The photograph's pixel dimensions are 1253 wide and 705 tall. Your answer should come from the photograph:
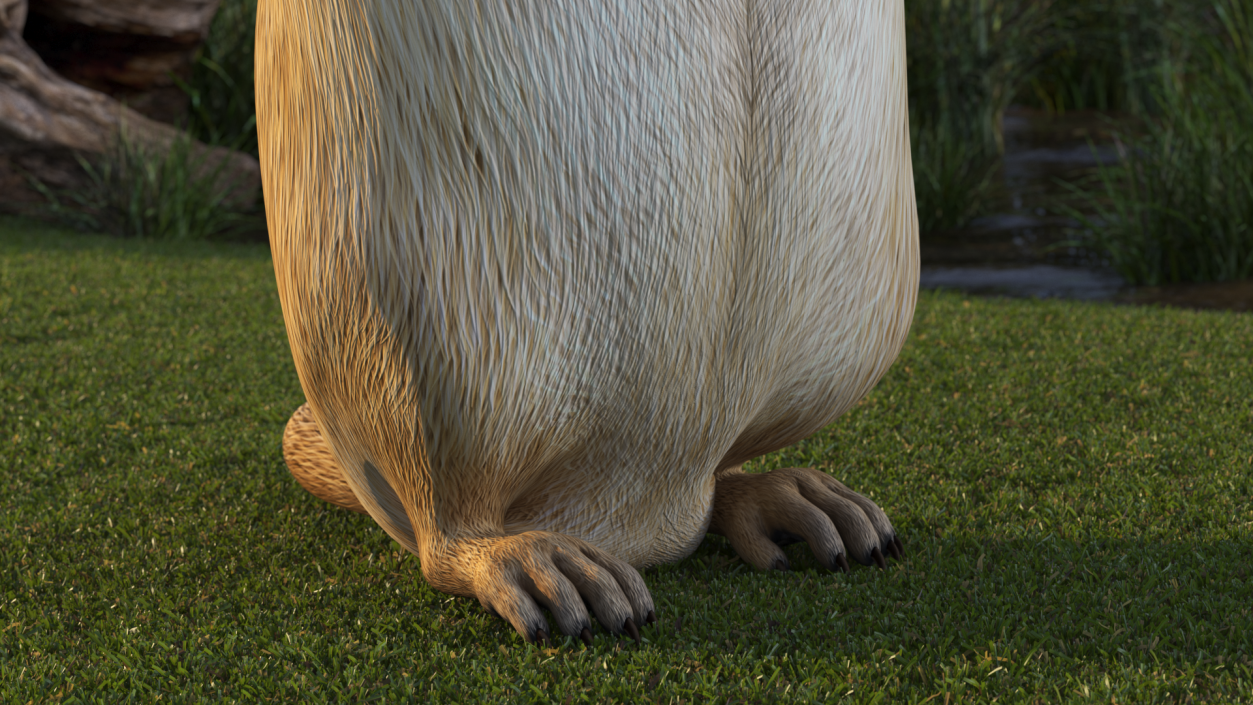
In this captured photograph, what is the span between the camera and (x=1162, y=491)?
5.82 feet

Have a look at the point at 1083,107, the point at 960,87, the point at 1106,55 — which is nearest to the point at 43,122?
the point at 960,87

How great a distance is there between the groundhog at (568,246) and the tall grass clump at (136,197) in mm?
4538

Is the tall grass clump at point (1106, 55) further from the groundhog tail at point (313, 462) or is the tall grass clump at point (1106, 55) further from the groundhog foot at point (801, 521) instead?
the groundhog tail at point (313, 462)

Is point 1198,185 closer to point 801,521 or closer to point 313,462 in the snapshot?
point 801,521

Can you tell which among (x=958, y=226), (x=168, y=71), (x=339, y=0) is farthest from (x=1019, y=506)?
(x=168, y=71)

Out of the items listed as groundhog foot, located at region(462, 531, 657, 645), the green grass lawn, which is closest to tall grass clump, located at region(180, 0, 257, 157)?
the green grass lawn

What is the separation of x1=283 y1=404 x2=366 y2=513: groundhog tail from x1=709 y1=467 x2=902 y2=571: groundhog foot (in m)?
0.60

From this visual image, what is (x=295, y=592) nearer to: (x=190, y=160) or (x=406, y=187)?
(x=406, y=187)

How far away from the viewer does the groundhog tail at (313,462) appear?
1.61m

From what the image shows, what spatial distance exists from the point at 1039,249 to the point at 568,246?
513 centimetres

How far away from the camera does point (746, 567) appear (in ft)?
4.99

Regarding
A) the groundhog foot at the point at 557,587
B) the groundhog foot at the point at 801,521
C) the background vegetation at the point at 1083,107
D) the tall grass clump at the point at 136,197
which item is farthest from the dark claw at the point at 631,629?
the tall grass clump at the point at 136,197

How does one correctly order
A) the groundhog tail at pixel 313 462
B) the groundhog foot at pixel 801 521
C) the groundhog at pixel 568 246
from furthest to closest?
the groundhog tail at pixel 313 462, the groundhog foot at pixel 801 521, the groundhog at pixel 568 246

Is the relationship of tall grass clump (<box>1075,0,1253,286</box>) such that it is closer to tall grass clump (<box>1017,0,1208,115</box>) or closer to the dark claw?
tall grass clump (<box>1017,0,1208,115</box>)
